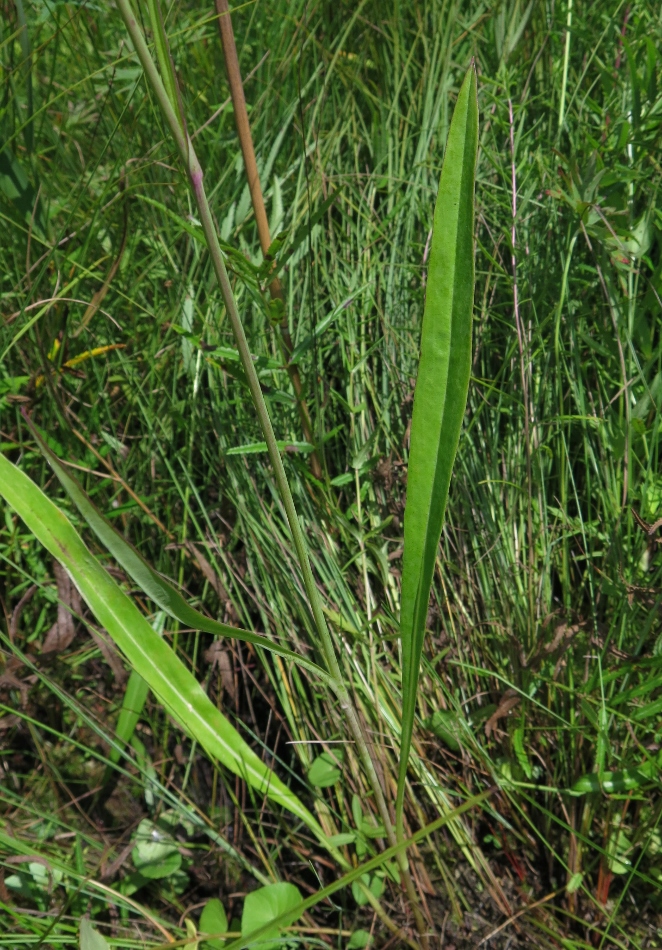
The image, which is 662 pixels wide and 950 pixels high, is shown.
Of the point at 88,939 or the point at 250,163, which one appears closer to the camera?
the point at 88,939

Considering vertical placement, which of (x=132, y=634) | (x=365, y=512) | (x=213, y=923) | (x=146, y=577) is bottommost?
(x=213, y=923)

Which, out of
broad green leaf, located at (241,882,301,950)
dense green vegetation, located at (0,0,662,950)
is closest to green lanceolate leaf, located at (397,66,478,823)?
dense green vegetation, located at (0,0,662,950)

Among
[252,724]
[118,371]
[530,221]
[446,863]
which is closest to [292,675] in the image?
[252,724]

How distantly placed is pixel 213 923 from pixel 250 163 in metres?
0.95

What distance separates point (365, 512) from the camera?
1135 mm

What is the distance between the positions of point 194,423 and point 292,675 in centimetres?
42

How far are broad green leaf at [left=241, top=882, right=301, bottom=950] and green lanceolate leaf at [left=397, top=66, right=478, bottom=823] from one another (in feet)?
1.12

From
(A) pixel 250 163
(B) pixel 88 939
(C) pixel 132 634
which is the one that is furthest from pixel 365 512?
(B) pixel 88 939

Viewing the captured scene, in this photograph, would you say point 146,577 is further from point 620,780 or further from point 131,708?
point 620,780

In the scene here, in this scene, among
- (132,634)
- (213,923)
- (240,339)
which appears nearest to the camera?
(240,339)

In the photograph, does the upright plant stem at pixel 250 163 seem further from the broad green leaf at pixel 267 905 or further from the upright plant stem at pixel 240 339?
the broad green leaf at pixel 267 905

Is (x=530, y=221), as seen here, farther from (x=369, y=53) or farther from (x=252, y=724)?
(x=252, y=724)

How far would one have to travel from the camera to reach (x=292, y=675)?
114 cm

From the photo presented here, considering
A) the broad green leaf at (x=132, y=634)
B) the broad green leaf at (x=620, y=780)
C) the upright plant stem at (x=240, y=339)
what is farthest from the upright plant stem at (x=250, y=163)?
the broad green leaf at (x=620, y=780)
